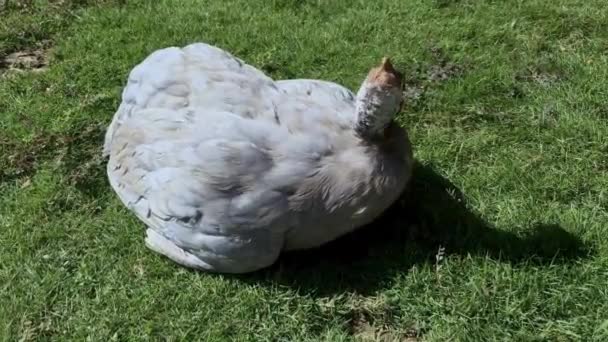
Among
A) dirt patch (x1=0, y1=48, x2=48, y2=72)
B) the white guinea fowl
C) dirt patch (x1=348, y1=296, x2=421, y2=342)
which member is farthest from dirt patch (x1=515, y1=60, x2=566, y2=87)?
dirt patch (x1=0, y1=48, x2=48, y2=72)

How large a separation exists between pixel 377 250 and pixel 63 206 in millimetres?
1478

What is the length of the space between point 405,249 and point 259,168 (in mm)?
788

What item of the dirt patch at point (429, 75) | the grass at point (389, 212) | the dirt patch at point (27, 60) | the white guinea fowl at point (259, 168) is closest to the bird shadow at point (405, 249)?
the grass at point (389, 212)

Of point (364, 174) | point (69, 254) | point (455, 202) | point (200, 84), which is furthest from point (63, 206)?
point (455, 202)

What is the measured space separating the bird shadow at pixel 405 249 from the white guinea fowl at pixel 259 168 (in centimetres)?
20

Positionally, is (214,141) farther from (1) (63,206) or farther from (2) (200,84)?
(1) (63,206)

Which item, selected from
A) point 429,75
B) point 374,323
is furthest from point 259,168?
point 429,75

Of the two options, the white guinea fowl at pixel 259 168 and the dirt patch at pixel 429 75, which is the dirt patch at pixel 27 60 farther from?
the dirt patch at pixel 429 75

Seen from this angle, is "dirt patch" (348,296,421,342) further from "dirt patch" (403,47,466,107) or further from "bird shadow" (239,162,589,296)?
"dirt patch" (403,47,466,107)

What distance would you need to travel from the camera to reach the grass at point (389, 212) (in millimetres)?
3225

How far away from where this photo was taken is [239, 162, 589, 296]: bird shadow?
335 cm

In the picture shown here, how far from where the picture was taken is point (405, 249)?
11.3 ft

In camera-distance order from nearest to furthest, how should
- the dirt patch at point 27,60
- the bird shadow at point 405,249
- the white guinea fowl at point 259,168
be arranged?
the white guinea fowl at point 259,168, the bird shadow at point 405,249, the dirt patch at point 27,60

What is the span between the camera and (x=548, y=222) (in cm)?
355
